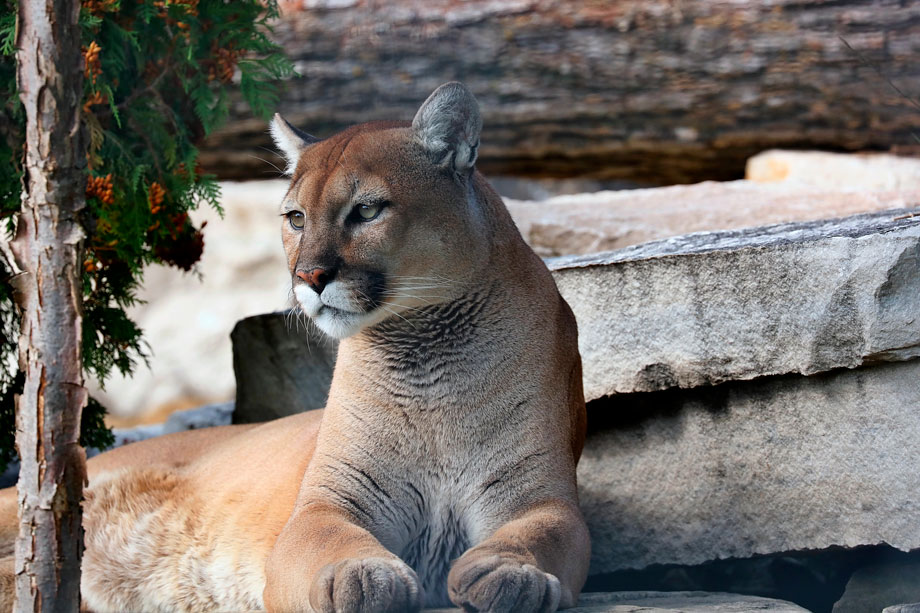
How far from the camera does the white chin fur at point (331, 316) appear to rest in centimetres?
318

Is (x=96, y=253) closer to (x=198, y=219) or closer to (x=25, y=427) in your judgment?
(x=25, y=427)

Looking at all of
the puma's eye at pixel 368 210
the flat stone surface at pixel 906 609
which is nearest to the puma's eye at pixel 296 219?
the puma's eye at pixel 368 210

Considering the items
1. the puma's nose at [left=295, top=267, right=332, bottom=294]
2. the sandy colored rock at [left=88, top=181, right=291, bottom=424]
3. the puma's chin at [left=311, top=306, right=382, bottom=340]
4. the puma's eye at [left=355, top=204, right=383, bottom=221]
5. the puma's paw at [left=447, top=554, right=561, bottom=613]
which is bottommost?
the sandy colored rock at [left=88, top=181, right=291, bottom=424]

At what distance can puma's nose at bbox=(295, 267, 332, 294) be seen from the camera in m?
3.13

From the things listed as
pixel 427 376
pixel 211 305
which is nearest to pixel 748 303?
pixel 427 376

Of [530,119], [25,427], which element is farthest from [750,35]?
[25,427]

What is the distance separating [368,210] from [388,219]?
7 cm

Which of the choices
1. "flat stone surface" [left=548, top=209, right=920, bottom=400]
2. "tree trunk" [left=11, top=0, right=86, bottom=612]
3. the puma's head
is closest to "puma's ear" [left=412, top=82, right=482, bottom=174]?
the puma's head

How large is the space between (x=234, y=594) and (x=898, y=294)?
2.43 meters

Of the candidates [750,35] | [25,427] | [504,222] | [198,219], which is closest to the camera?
[25,427]

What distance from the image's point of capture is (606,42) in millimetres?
Result: 6578

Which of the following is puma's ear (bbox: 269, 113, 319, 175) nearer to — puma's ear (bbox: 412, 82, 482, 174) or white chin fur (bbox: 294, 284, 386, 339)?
puma's ear (bbox: 412, 82, 482, 174)

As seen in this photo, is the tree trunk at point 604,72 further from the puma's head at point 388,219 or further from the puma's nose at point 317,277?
the puma's nose at point 317,277

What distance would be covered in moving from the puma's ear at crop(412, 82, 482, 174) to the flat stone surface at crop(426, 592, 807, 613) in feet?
4.60
